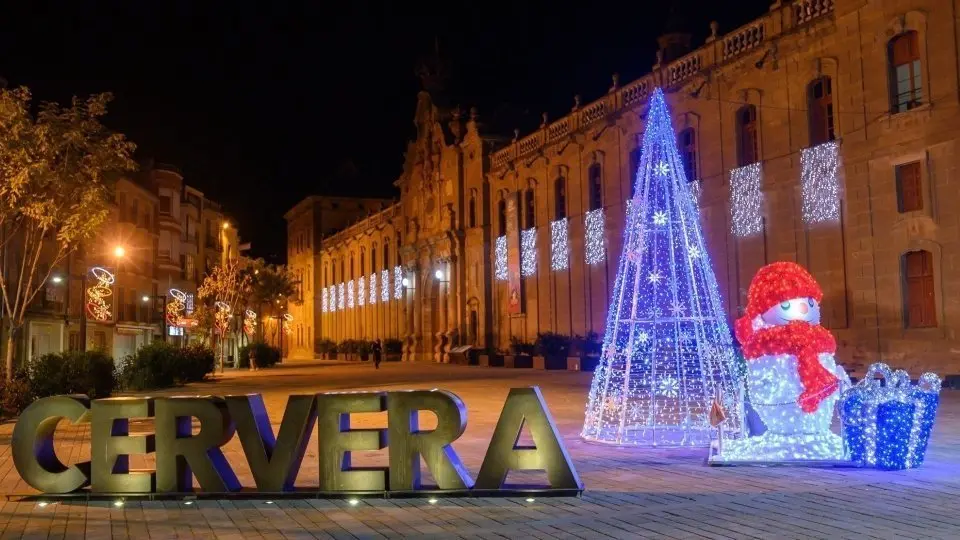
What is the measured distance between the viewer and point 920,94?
24.2 m

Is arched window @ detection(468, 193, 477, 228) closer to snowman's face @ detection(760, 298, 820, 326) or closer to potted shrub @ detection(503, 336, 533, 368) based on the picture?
potted shrub @ detection(503, 336, 533, 368)

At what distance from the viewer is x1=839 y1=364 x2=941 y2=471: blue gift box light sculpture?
9891mm

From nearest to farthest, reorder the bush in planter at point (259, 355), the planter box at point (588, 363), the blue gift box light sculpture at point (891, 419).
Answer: the blue gift box light sculpture at point (891, 419), the planter box at point (588, 363), the bush in planter at point (259, 355)

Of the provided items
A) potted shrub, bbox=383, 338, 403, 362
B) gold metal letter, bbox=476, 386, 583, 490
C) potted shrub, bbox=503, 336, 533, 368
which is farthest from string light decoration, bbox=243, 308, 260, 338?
gold metal letter, bbox=476, 386, 583, 490

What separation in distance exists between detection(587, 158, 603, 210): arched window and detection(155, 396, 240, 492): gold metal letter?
32.7m

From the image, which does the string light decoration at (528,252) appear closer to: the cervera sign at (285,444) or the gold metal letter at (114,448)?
the cervera sign at (285,444)

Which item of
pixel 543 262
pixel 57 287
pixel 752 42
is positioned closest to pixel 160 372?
pixel 57 287

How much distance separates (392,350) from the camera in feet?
220

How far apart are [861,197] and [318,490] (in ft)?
69.0

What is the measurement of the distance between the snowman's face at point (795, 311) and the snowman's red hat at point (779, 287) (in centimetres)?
5

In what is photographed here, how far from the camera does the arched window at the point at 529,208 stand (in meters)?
47.6

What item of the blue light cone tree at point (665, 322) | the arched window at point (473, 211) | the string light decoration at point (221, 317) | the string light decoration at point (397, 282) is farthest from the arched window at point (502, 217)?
the blue light cone tree at point (665, 322)

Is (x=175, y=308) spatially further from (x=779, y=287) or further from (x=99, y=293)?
(x=779, y=287)

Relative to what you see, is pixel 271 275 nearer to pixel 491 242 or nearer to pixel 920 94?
pixel 491 242
